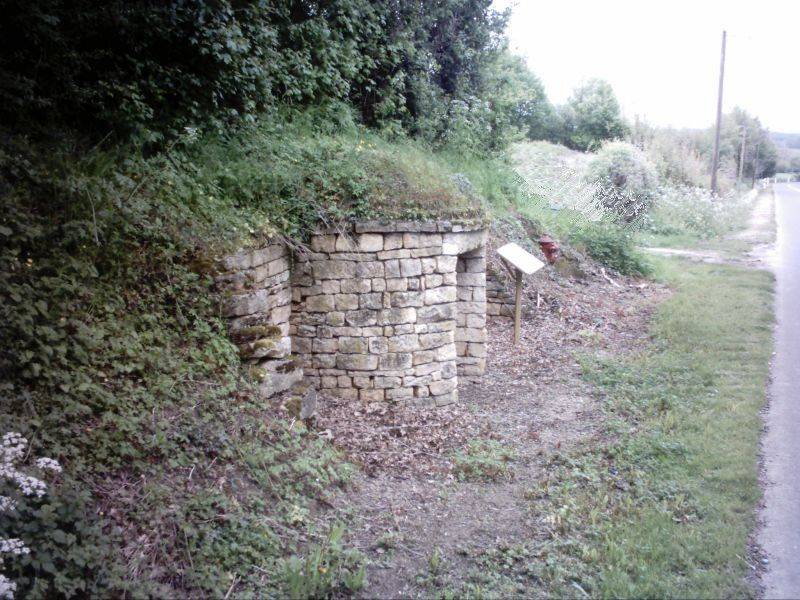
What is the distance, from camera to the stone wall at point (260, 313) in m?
5.44

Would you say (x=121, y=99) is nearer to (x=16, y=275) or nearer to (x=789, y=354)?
(x=16, y=275)

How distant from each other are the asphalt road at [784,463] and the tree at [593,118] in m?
18.2

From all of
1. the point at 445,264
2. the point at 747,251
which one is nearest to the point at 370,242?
the point at 445,264

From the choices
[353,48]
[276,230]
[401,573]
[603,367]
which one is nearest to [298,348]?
[276,230]

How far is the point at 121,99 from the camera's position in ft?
18.6

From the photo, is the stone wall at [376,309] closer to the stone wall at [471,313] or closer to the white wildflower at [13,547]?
the stone wall at [471,313]

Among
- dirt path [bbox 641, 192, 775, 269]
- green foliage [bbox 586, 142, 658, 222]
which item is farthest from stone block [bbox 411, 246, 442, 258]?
green foliage [bbox 586, 142, 658, 222]

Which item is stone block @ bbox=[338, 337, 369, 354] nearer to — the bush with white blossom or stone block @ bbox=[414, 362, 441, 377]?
stone block @ bbox=[414, 362, 441, 377]

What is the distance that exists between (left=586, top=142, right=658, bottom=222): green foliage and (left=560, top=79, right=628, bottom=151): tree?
7663 mm

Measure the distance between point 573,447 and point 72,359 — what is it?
470cm

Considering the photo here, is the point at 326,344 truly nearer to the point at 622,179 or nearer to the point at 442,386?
the point at 442,386

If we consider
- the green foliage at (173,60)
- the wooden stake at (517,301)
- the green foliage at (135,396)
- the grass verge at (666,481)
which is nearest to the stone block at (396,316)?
the green foliage at (135,396)

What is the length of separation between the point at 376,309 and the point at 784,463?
4.22m

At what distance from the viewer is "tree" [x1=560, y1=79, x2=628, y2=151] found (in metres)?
28.3
